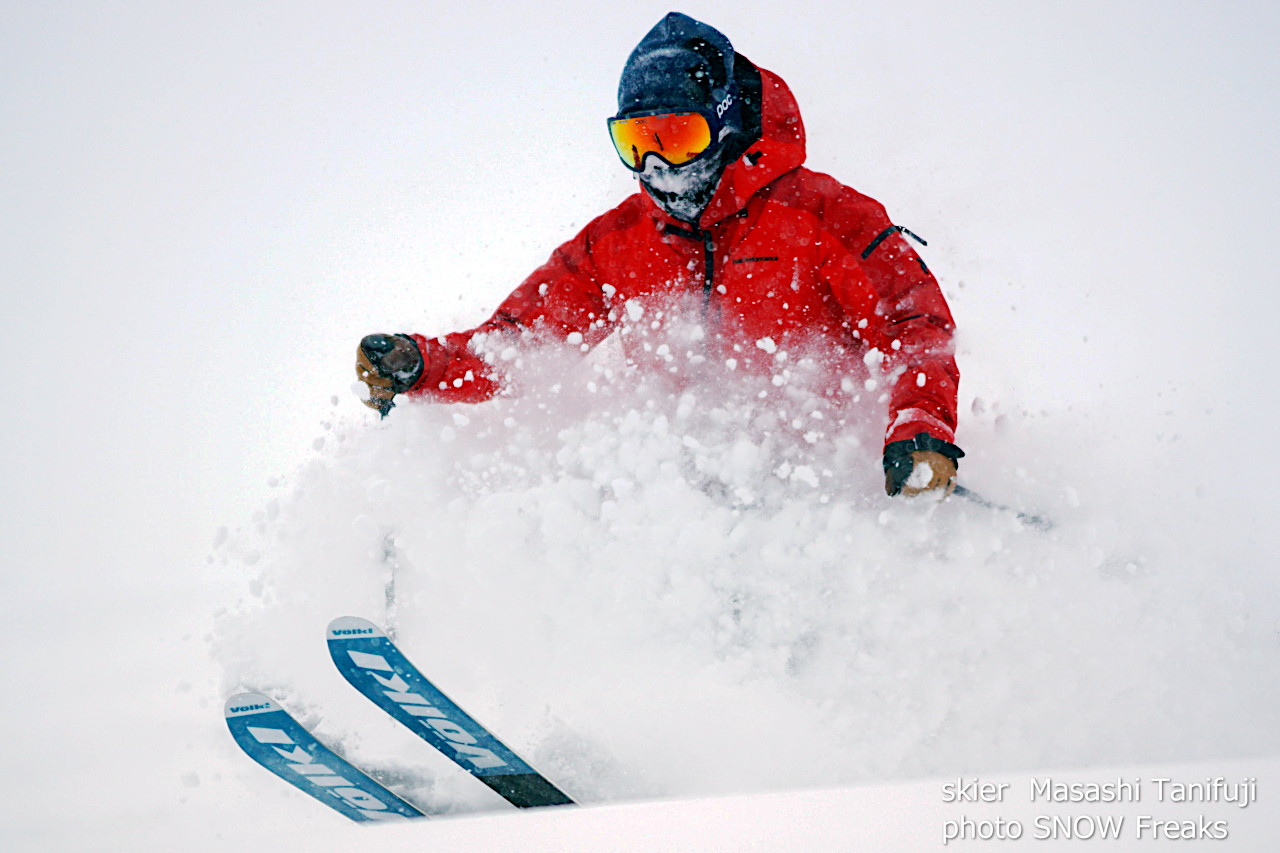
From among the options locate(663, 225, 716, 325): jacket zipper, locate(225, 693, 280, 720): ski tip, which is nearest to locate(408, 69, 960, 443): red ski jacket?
Answer: locate(663, 225, 716, 325): jacket zipper

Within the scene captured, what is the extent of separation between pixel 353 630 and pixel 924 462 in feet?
5.00

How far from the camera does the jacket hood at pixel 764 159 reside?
2.48m

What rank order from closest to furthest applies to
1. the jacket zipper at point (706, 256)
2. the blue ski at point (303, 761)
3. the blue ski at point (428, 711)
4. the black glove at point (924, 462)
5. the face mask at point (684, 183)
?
the black glove at point (924, 462)
the blue ski at point (428, 711)
the blue ski at point (303, 761)
the face mask at point (684, 183)
the jacket zipper at point (706, 256)

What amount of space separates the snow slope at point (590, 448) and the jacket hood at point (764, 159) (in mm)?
547

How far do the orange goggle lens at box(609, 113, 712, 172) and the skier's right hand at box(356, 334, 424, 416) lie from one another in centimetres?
90

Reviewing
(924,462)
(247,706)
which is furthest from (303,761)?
(924,462)

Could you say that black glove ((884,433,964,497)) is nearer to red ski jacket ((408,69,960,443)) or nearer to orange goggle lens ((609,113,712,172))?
red ski jacket ((408,69,960,443))

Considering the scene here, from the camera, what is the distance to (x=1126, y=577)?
8.38 feet

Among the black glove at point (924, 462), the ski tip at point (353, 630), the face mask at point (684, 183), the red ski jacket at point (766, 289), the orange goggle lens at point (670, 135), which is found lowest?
the ski tip at point (353, 630)

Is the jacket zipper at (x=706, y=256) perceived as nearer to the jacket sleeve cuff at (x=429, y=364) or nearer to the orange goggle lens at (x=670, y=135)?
the orange goggle lens at (x=670, y=135)

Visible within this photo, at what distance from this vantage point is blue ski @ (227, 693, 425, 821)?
2.34 metres

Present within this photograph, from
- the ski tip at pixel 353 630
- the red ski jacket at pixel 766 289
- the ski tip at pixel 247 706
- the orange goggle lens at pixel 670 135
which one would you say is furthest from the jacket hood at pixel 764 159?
the ski tip at pixel 247 706

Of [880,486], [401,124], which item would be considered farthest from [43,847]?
[401,124]

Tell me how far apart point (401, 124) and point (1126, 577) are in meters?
6.18
